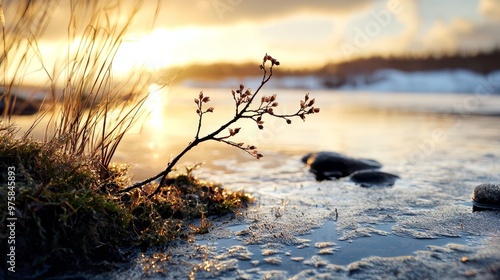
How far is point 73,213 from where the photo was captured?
2.83 m

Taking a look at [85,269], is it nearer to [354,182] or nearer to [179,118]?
[354,182]

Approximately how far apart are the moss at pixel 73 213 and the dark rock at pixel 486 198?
112 inches

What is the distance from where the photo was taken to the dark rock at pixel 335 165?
21.6 feet

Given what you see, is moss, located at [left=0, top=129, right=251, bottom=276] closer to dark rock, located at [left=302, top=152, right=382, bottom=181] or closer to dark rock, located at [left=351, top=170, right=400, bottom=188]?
dark rock, located at [left=351, top=170, right=400, bottom=188]

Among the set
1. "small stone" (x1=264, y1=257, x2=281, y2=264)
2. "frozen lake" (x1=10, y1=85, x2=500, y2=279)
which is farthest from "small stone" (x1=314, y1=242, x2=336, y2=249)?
"small stone" (x1=264, y1=257, x2=281, y2=264)

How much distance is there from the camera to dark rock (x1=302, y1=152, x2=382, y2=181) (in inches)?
260

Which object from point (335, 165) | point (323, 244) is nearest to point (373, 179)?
point (335, 165)

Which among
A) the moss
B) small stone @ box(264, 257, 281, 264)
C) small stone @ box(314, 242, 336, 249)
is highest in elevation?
the moss

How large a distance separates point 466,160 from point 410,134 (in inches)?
147

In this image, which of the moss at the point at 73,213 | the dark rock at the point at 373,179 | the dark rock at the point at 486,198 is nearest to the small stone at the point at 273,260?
the moss at the point at 73,213

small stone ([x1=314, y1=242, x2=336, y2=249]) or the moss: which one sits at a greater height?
the moss

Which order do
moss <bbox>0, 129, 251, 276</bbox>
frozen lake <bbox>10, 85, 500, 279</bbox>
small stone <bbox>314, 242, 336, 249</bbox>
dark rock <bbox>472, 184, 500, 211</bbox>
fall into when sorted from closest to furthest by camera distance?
moss <bbox>0, 129, 251, 276</bbox>, frozen lake <bbox>10, 85, 500, 279</bbox>, small stone <bbox>314, 242, 336, 249</bbox>, dark rock <bbox>472, 184, 500, 211</bbox>

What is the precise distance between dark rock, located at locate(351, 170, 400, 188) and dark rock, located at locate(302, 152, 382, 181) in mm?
560

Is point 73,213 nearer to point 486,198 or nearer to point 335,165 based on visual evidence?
point 486,198
